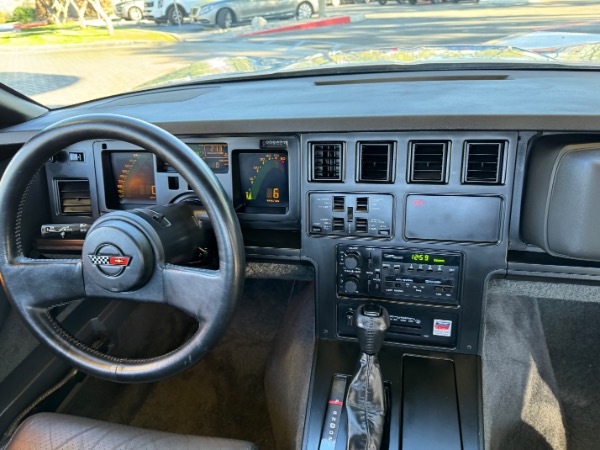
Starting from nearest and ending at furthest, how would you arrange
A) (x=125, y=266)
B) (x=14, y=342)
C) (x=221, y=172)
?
(x=125, y=266)
(x=221, y=172)
(x=14, y=342)

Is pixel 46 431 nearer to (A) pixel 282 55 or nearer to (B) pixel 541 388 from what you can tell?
(B) pixel 541 388

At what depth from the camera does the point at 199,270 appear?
4.38 ft

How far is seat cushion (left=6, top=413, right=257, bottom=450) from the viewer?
1.44m

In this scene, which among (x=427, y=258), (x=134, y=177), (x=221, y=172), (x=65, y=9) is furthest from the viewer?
(x=65, y=9)

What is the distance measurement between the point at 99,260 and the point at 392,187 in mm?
826

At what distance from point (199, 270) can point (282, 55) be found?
5.65 feet

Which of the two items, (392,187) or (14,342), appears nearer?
(392,187)

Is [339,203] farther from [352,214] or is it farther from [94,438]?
[94,438]

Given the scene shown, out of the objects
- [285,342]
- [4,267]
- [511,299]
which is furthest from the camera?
[285,342]

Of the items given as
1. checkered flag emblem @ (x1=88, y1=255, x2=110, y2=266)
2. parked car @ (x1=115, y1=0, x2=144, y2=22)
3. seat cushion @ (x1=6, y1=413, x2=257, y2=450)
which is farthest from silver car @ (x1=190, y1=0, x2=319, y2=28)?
seat cushion @ (x1=6, y1=413, x2=257, y2=450)

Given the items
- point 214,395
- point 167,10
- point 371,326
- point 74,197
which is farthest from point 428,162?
point 167,10

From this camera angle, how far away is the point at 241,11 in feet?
10.6

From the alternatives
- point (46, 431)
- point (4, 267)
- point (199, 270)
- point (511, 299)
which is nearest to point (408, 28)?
point (511, 299)

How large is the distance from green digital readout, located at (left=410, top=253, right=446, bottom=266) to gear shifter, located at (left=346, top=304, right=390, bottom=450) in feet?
0.60
